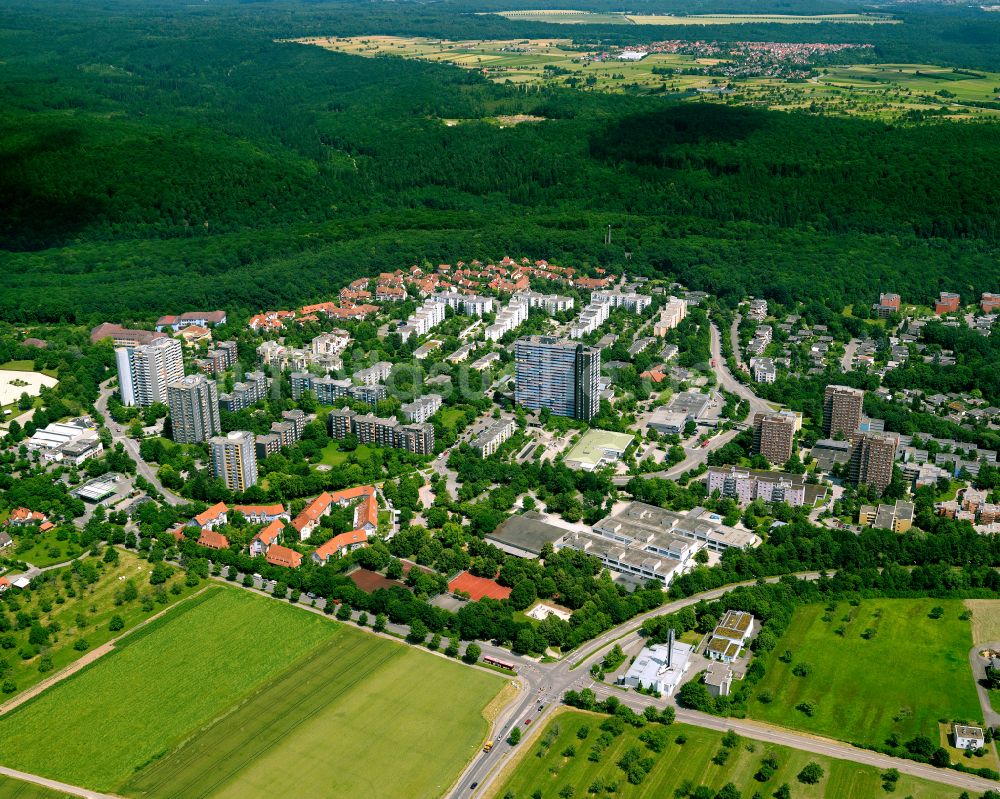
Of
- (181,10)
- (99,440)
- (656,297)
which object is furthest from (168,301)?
(181,10)

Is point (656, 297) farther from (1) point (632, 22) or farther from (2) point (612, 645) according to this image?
(1) point (632, 22)

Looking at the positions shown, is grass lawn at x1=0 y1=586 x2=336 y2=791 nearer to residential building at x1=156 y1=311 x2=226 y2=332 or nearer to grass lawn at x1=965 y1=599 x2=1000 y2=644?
grass lawn at x1=965 y1=599 x2=1000 y2=644

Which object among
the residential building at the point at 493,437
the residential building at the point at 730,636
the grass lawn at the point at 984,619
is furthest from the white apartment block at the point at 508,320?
the grass lawn at the point at 984,619

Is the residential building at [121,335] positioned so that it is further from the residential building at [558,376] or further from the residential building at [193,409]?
the residential building at [558,376]

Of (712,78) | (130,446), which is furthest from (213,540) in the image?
(712,78)

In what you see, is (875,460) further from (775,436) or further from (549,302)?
(549,302)

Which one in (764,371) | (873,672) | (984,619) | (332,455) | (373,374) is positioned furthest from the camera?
(764,371)

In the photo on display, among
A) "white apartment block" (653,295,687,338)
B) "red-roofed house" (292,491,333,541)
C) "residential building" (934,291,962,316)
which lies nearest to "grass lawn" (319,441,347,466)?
"red-roofed house" (292,491,333,541)
